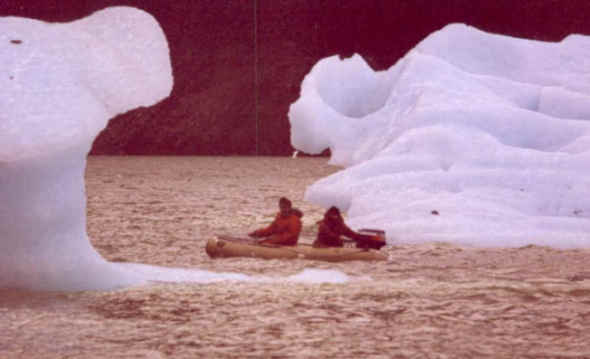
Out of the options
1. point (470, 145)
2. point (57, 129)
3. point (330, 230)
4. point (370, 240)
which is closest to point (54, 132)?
point (57, 129)

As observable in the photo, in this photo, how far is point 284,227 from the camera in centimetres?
930

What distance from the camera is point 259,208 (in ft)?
51.2

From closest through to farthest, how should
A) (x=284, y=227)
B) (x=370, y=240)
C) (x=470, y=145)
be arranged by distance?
(x=284, y=227) → (x=370, y=240) → (x=470, y=145)

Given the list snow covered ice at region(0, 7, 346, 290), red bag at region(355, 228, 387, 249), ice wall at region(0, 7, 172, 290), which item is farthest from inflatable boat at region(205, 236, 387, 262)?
ice wall at region(0, 7, 172, 290)

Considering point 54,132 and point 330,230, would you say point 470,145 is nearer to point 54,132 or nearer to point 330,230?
point 330,230

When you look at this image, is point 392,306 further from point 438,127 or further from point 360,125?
point 360,125

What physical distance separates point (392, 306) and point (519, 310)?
969 mm

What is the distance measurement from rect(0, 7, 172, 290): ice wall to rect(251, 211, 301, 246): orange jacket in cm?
193

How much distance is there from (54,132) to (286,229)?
3140 mm

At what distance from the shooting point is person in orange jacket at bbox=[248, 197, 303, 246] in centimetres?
923

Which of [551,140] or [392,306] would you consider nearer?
[392,306]

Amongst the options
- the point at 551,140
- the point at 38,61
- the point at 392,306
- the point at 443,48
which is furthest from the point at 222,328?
the point at 443,48

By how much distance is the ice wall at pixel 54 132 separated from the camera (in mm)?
6988

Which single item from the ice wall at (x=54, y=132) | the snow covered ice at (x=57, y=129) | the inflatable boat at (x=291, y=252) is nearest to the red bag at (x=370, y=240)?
the inflatable boat at (x=291, y=252)
